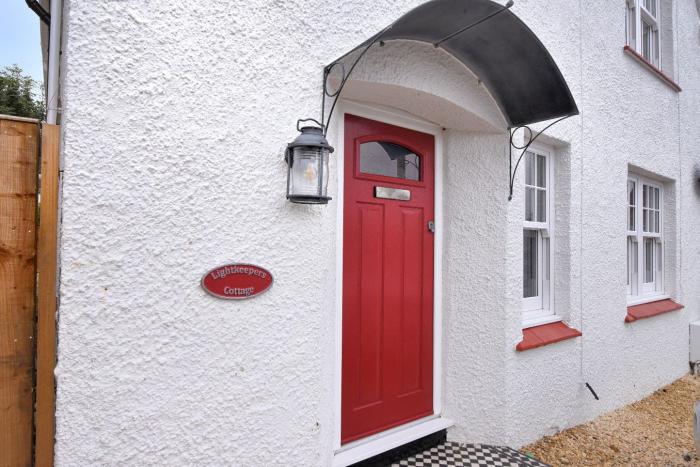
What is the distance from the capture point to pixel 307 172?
7.21ft

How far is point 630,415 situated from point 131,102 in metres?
5.70

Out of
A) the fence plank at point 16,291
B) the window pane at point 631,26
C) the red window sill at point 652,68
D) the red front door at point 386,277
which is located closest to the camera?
the fence plank at point 16,291

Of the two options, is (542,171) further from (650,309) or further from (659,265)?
(659,265)

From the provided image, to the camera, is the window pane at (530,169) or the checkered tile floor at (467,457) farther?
the window pane at (530,169)

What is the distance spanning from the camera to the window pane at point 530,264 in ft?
13.5

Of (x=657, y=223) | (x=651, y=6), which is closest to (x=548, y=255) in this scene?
(x=657, y=223)

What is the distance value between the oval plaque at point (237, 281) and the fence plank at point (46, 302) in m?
0.63

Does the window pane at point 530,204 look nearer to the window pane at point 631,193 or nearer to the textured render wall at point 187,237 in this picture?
the window pane at point 631,193

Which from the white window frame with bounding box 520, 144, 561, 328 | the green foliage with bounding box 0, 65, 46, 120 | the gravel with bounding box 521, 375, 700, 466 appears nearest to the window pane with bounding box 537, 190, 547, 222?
the white window frame with bounding box 520, 144, 561, 328

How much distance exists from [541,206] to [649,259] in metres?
3.21

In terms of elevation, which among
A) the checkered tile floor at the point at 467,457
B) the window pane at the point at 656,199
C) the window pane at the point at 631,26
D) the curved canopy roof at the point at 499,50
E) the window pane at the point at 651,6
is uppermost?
the window pane at the point at 651,6

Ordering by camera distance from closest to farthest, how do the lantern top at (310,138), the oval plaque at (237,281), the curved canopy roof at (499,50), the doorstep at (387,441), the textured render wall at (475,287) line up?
the oval plaque at (237,281), the lantern top at (310,138), the curved canopy roof at (499,50), the doorstep at (387,441), the textured render wall at (475,287)

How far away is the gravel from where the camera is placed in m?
3.62

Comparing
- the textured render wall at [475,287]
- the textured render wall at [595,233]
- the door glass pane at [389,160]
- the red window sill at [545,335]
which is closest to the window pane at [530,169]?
the textured render wall at [595,233]
